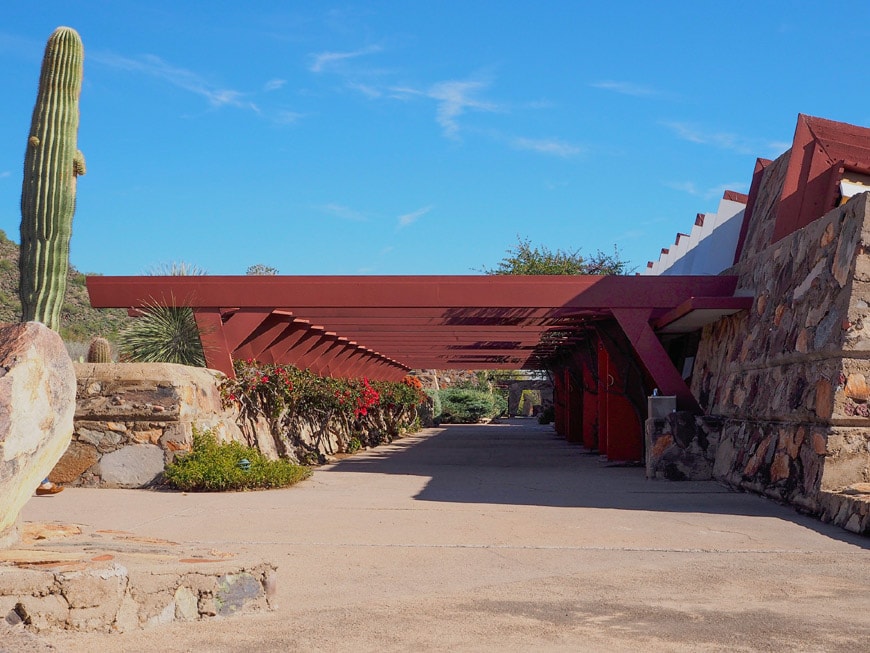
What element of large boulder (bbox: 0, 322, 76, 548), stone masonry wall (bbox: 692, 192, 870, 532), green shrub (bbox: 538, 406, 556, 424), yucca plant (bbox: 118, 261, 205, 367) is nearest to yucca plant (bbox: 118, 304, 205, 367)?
yucca plant (bbox: 118, 261, 205, 367)

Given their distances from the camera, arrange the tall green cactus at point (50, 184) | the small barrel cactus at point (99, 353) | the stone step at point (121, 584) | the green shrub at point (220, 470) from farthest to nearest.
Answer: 1. the small barrel cactus at point (99, 353)
2. the tall green cactus at point (50, 184)
3. the green shrub at point (220, 470)
4. the stone step at point (121, 584)

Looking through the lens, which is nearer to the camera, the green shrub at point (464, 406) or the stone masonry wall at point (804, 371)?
the stone masonry wall at point (804, 371)

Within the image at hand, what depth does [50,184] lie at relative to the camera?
36.3 ft

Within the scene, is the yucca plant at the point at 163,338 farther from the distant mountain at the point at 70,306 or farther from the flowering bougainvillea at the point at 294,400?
the distant mountain at the point at 70,306

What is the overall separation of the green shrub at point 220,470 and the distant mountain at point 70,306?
2698 cm

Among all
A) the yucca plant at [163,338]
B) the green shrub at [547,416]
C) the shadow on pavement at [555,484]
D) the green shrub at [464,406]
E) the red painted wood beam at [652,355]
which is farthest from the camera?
the green shrub at [464,406]

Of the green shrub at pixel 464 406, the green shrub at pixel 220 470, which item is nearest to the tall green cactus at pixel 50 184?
the green shrub at pixel 220 470

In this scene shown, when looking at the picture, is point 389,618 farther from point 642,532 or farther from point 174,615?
point 642,532

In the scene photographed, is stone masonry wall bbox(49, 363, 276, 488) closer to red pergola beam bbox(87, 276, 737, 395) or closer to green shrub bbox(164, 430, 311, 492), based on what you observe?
green shrub bbox(164, 430, 311, 492)

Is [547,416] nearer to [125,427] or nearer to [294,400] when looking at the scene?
[294,400]

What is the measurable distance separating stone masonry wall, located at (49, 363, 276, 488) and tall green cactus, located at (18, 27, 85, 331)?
3.58 ft

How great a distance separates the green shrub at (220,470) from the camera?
1029 cm

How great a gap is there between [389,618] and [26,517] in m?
4.42

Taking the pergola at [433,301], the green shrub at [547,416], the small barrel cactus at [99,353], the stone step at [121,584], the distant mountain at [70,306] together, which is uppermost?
the distant mountain at [70,306]
